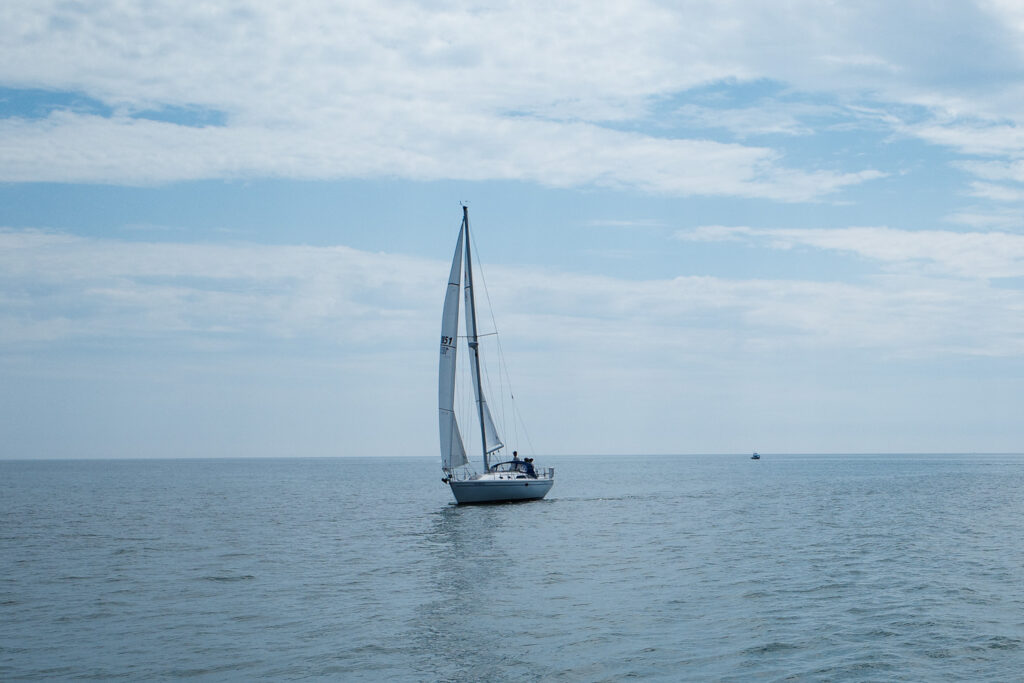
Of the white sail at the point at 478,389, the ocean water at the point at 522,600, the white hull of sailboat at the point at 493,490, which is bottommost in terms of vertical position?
the ocean water at the point at 522,600

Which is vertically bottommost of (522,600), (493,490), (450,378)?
(522,600)

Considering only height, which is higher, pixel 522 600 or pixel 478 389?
pixel 478 389

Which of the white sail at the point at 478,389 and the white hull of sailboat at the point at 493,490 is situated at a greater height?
the white sail at the point at 478,389

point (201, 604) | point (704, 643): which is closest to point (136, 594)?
point (201, 604)

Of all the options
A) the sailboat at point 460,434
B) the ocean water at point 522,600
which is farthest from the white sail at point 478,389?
the ocean water at point 522,600

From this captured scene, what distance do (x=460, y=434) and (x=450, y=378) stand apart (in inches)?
158

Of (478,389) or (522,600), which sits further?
(478,389)

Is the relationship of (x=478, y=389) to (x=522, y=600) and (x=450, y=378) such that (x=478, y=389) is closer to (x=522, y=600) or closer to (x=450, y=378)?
(x=450, y=378)

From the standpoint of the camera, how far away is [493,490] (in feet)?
202

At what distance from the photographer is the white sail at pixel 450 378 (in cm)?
6209

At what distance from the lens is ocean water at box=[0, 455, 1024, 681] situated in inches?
811

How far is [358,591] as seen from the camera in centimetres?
3061

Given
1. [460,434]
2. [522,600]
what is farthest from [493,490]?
[522,600]

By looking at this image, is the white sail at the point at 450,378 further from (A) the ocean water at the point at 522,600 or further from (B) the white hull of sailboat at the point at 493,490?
(A) the ocean water at the point at 522,600
